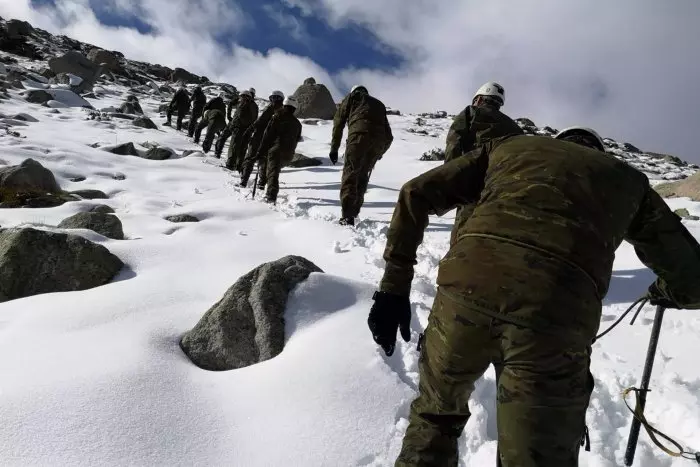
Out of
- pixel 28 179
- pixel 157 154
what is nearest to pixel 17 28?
pixel 157 154

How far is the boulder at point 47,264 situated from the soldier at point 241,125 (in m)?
7.68

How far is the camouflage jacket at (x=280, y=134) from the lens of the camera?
884 centimetres

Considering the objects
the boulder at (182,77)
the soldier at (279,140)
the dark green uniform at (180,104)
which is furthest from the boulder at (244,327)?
the boulder at (182,77)

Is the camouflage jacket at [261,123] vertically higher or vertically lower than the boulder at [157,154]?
higher

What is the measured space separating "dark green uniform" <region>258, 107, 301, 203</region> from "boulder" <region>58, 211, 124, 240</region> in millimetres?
3316

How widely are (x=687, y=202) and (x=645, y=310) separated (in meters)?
4.98

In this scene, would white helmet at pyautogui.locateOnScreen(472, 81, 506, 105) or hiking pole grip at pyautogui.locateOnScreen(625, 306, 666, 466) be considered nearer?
hiking pole grip at pyautogui.locateOnScreen(625, 306, 666, 466)

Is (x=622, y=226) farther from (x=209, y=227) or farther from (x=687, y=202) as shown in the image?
(x=687, y=202)

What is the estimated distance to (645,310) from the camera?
4.16 m

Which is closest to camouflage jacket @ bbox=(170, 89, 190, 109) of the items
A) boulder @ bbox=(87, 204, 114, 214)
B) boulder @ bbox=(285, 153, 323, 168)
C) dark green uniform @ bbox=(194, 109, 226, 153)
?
dark green uniform @ bbox=(194, 109, 226, 153)

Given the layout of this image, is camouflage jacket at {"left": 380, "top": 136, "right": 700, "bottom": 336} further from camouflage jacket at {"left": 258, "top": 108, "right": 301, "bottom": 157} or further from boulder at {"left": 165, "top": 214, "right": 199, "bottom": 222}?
camouflage jacket at {"left": 258, "top": 108, "right": 301, "bottom": 157}

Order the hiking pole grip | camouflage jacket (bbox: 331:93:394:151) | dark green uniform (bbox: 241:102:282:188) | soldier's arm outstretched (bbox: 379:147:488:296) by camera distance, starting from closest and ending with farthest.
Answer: soldier's arm outstretched (bbox: 379:147:488:296) → the hiking pole grip → camouflage jacket (bbox: 331:93:394:151) → dark green uniform (bbox: 241:102:282:188)

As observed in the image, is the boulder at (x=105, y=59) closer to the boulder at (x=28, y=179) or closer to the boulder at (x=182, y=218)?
the boulder at (x=28, y=179)

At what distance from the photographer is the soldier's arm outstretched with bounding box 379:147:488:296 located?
196cm
